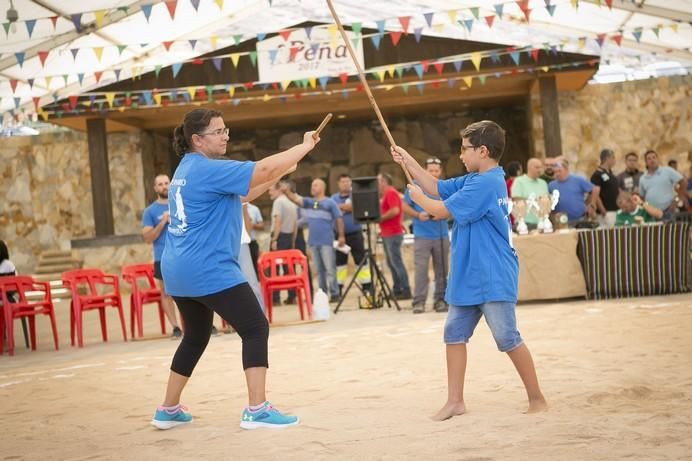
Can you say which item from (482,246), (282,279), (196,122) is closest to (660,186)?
(282,279)

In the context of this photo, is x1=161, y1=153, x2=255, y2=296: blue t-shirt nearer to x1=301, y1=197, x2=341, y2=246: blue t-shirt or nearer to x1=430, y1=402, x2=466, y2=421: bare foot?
x1=430, y1=402, x2=466, y2=421: bare foot

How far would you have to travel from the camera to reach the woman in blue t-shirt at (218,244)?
151 inches

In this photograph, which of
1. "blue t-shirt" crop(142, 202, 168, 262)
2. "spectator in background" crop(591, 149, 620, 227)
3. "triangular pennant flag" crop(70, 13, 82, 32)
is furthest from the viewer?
"spectator in background" crop(591, 149, 620, 227)

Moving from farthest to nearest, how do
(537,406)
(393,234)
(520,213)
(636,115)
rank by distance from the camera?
(636,115)
(393,234)
(520,213)
(537,406)

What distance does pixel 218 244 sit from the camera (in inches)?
153

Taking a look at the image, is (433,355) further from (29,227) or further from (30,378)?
(29,227)

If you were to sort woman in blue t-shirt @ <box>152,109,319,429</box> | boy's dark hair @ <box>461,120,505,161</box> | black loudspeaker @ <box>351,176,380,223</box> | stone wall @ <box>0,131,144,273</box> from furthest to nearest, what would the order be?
stone wall @ <box>0,131,144,273</box> < black loudspeaker @ <box>351,176,380,223</box> < boy's dark hair @ <box>461,120,505,161</box> < woman in blue t-shirt @ <box>152,109,319,429</box>

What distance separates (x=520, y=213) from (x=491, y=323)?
5183 millimetres

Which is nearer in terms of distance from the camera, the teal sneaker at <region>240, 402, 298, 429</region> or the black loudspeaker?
the teal sneaker at <region>240, 402, 298, 429</region>

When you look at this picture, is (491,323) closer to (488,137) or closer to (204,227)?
(488,137)

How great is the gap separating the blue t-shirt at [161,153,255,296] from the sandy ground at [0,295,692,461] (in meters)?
0.70

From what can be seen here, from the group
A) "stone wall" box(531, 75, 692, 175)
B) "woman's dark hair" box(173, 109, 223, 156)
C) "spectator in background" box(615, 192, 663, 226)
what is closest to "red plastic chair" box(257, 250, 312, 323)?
"spectator in background" box(615, 192, 663, 226)

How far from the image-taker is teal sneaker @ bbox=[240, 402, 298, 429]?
3.91m

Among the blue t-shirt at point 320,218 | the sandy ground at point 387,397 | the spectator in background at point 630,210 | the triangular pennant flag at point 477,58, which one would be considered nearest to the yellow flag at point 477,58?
the triangular pennant flag at point 477,58
